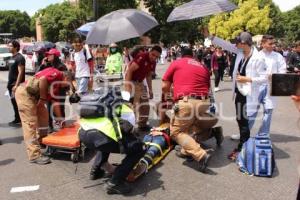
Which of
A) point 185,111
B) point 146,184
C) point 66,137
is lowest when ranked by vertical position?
point 146,184

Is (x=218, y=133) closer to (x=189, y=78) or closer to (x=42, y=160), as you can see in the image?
(x=189, y=78)

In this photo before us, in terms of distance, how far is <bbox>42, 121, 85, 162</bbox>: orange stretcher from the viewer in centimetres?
614

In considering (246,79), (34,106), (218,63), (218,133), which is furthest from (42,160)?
(218,63)

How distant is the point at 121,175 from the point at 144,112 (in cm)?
322

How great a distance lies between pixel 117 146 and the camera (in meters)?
4.81

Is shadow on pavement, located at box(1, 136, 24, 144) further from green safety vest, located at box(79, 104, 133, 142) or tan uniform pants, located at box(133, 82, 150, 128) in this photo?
green safety vest, located at box(79, 104, 133, 142)

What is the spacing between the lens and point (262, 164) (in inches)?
216

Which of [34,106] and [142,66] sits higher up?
[142,66]

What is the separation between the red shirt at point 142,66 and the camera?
25.3 ft

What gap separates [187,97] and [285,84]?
10.1ft

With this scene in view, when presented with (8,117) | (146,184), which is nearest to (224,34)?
(8,117)

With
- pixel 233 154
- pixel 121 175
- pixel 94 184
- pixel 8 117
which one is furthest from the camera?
pixel 8 117

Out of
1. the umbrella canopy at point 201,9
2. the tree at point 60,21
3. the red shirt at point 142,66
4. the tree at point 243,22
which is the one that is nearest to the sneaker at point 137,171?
the red shirt at point 142,66

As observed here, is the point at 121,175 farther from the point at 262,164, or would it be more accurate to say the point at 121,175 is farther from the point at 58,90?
the point at 58,90
